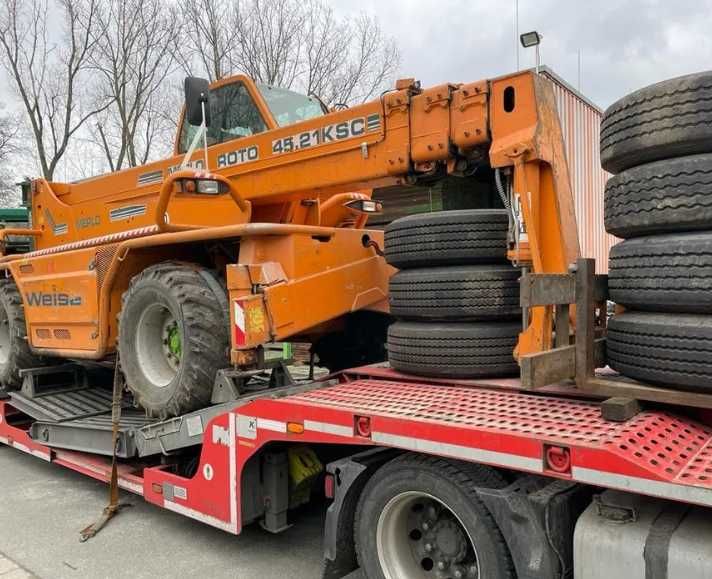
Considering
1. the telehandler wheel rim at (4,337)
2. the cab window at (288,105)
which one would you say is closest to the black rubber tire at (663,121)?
the cab window at (288,105)

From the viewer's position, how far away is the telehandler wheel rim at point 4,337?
6.88 m

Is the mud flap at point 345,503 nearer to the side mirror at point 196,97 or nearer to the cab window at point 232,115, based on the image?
the side mirror at point 196,97

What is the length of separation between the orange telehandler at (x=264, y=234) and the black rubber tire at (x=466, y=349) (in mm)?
176

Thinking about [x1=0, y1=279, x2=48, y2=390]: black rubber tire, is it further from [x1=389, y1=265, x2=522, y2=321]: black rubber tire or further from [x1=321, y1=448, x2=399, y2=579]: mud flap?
[x1=389, y1=265, x2=522, y2=321]: black rubber tire

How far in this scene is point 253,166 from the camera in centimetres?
516

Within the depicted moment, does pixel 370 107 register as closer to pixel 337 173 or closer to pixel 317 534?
pixel 337 173

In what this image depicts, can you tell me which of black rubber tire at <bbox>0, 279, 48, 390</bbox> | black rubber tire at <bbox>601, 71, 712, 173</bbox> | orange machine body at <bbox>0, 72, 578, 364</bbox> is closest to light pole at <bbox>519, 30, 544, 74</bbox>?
orange machine body at <bbox>0, 72, 578, 364</bbox>

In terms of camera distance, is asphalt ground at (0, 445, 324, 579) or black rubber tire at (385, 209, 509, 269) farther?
asphalt ground at (0, 445, 324, 579)

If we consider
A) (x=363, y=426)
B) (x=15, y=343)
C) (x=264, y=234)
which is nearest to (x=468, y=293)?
(x=363, y=426)

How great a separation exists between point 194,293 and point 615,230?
281 cm

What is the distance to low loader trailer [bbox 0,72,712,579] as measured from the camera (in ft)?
8.37

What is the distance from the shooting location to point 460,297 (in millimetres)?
3531

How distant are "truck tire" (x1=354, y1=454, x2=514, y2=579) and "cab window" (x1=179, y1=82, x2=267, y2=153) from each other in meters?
3.46

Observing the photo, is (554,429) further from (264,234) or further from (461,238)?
(264,234)
